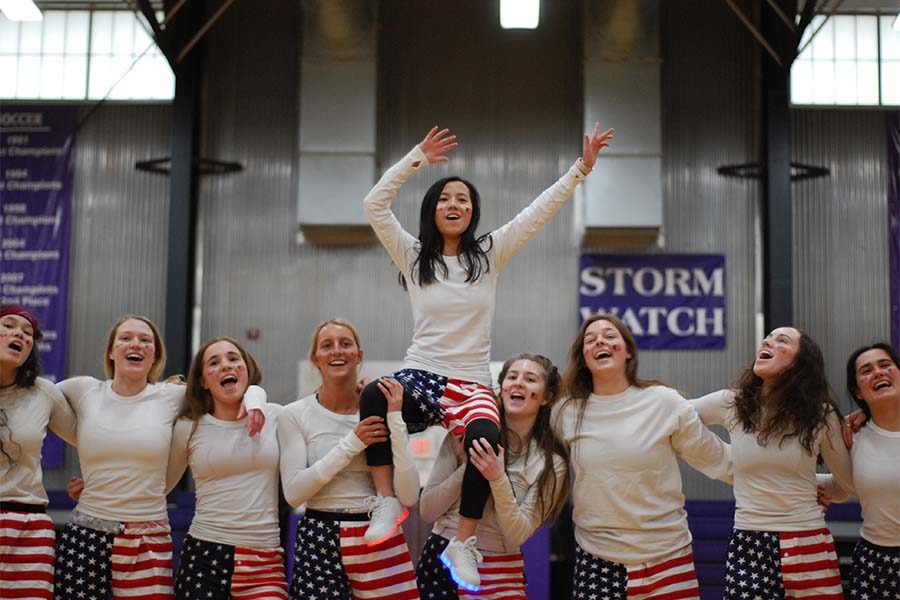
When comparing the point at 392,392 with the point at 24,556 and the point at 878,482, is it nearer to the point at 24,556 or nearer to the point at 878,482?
the point at 24,556

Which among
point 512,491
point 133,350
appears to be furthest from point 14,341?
point 512,491

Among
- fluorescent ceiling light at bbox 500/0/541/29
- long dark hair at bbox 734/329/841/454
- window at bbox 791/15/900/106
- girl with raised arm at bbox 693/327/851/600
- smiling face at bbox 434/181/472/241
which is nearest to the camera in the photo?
girl with raised arm at bbox 693/327/851/600

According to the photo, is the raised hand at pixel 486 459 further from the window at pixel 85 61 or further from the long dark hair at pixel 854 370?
the window at pixel 85 61

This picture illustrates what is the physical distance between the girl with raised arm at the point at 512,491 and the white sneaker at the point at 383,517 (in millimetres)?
231

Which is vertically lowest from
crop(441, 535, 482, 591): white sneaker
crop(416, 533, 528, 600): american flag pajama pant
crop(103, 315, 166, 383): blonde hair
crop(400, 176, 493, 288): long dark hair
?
crop(416, 533, 528, 600): american flag pajama pant

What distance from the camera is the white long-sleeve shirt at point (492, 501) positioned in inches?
171

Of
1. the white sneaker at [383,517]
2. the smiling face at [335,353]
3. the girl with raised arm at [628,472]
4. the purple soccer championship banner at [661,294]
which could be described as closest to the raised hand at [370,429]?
the white sneaker at [383,517]

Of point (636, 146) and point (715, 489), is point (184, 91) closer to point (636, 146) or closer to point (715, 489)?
point (636, 146)

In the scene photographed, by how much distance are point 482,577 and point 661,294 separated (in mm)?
8290

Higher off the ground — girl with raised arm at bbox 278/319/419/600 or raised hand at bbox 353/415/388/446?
raised hand at bbox 353/415/388/446

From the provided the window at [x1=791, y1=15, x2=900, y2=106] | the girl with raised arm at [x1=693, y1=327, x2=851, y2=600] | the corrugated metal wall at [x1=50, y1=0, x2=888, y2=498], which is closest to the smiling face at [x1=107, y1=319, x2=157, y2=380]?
the girl with raised arm at [x1=693, y1=327, x2=851, y2=600]

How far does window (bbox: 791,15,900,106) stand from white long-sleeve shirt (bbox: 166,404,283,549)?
9.85 m

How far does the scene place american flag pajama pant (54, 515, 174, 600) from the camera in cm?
440

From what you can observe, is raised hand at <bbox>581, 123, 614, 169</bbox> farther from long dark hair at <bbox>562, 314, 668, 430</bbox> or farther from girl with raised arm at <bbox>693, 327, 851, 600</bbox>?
girl with raised arm at <bbox>693, 327, 851, 600</bbox>
